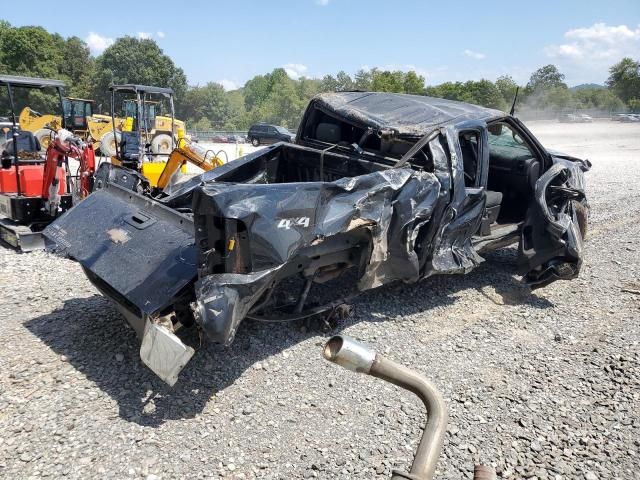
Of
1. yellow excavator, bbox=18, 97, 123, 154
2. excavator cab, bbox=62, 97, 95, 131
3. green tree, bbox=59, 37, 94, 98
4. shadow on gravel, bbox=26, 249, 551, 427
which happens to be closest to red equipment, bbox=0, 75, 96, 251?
shadow on gravel, bbox=26, 249, 551, 427

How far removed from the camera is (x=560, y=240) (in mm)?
5168

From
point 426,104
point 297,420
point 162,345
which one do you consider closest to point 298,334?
point 297,420

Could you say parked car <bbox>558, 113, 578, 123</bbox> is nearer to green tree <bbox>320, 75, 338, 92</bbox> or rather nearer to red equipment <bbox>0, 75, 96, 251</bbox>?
green tree <bbox>320, 75, 338, 92</bbox>

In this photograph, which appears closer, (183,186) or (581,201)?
(183,186)

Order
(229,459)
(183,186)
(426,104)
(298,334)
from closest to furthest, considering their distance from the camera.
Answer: (229,459) < (298,334) < (183,186) < (426,104)

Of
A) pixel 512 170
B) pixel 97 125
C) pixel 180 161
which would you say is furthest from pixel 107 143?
pixel 512 170

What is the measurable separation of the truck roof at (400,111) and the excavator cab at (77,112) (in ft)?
51.9

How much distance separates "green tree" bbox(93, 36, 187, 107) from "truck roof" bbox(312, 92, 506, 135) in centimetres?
4958

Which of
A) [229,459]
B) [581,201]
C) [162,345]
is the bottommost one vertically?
[229,459]

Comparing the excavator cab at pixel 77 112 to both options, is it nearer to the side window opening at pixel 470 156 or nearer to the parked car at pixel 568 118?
the side window opening at pixel 470 156

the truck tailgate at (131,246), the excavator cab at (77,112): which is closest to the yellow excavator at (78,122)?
the excavator cab at (77,112)

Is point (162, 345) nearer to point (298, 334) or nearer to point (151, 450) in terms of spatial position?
point (151, 450)

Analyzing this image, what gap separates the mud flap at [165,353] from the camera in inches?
118

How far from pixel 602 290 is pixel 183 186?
453cm
